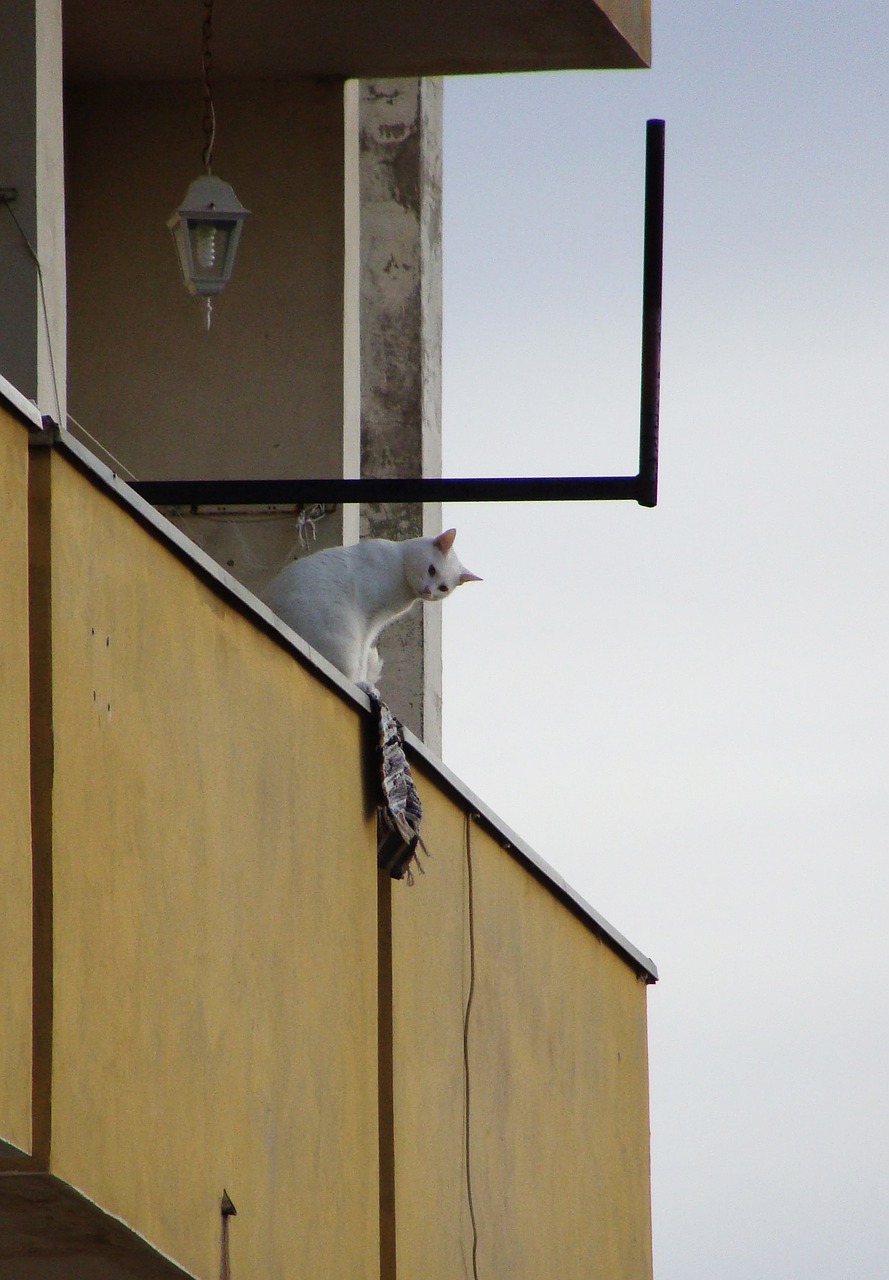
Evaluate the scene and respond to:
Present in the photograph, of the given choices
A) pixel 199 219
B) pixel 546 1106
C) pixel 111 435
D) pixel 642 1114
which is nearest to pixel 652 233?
pixel 199 219

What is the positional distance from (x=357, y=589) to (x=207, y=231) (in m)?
1.51

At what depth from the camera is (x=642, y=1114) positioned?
36.7 feet

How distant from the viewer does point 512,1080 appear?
8.89 m

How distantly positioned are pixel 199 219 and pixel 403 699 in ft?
11.2

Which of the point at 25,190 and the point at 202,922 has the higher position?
the point at 25,190

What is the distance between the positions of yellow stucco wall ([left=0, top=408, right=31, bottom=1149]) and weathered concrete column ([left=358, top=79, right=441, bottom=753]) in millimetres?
6616

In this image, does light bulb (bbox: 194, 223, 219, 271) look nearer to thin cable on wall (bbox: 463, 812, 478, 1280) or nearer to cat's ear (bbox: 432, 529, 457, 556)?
cat's ear (bbox: 432, 529, 457, 556)

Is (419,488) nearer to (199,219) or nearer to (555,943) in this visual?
(199,219)

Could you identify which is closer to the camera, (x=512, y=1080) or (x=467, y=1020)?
(x=467, y=1020)

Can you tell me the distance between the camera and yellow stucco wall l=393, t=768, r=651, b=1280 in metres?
7.83

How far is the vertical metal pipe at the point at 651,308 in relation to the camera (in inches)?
329

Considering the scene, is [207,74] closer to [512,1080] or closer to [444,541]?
[444,541]

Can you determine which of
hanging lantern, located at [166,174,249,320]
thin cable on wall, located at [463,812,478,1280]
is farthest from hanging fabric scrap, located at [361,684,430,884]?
hanging lantern, located at [166,174,249,320]

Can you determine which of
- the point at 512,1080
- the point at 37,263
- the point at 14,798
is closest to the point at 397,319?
the point at 512,1080
